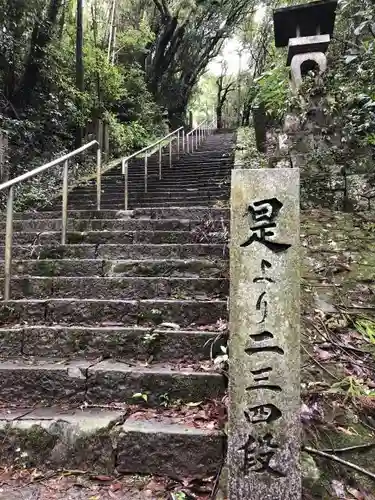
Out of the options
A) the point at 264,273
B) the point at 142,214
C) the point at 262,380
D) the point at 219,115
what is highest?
the point at 219,115

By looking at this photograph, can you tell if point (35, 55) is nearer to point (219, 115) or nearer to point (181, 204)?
point (181, 204)

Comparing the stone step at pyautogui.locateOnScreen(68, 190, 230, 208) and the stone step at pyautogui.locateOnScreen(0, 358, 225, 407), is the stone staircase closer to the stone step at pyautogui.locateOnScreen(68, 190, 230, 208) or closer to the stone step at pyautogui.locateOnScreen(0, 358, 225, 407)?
the stone step at pyautogui.locateOnScreen(0, 358, 225, 407)

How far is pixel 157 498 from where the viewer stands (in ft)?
6.37

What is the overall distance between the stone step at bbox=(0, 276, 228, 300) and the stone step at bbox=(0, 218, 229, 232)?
4.27ft

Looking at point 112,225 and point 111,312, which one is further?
point 112,225

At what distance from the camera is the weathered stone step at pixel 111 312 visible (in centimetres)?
305

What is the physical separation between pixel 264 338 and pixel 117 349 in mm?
1332

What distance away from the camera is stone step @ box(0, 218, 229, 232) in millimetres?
4680

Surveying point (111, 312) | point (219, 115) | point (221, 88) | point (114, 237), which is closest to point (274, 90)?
point (114, 237)

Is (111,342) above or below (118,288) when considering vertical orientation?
below

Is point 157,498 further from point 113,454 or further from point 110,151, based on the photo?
point 110,151

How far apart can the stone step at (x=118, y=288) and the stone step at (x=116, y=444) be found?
1.21 m

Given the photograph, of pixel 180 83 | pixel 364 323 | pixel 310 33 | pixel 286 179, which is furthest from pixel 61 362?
pixel 180 83

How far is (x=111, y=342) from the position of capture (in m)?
2.84
